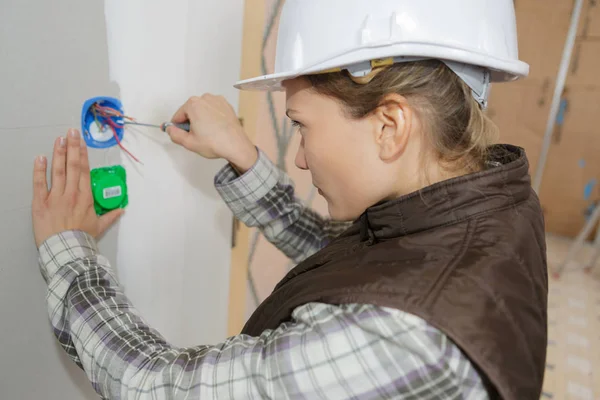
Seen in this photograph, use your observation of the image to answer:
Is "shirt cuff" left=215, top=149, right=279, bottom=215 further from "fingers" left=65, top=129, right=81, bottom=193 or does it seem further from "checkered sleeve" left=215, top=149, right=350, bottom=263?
"fingers" left=65, top=129, right=81, bottom=193

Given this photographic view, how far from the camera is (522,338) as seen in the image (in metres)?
0.47

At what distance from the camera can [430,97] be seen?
21.8 inches

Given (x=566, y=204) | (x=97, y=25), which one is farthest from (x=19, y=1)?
(x=566, y=204)

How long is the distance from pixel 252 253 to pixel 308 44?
741 millimetres

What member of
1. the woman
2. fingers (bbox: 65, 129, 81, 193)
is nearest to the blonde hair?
the woman

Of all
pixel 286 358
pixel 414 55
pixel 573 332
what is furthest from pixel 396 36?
pixel 573 332

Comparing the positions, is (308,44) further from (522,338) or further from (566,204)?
(566,204)

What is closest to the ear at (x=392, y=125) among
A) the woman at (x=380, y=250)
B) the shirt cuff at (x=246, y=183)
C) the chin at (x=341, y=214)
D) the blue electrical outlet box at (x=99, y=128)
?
the woman at (x=380, y=250)

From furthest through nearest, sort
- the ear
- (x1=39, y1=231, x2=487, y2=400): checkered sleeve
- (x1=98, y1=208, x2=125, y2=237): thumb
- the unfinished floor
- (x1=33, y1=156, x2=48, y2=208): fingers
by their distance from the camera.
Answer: the unfinished floor < (x1=98, y1=208, x2=125, y2=237): thumb < (x1=33, y1=156, x2=48, y2=208): fingers < the ear < (x1=39, y1=231, x2=487, y2=400): checkered sleeve

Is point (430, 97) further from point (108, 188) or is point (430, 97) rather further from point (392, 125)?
point (108, 188)

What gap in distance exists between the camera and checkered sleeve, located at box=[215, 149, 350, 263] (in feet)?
2.84

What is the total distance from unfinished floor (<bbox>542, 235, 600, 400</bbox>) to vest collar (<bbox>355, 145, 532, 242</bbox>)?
1.64m

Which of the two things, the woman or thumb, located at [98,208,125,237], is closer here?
the woman

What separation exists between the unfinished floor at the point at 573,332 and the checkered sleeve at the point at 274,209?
145cm
